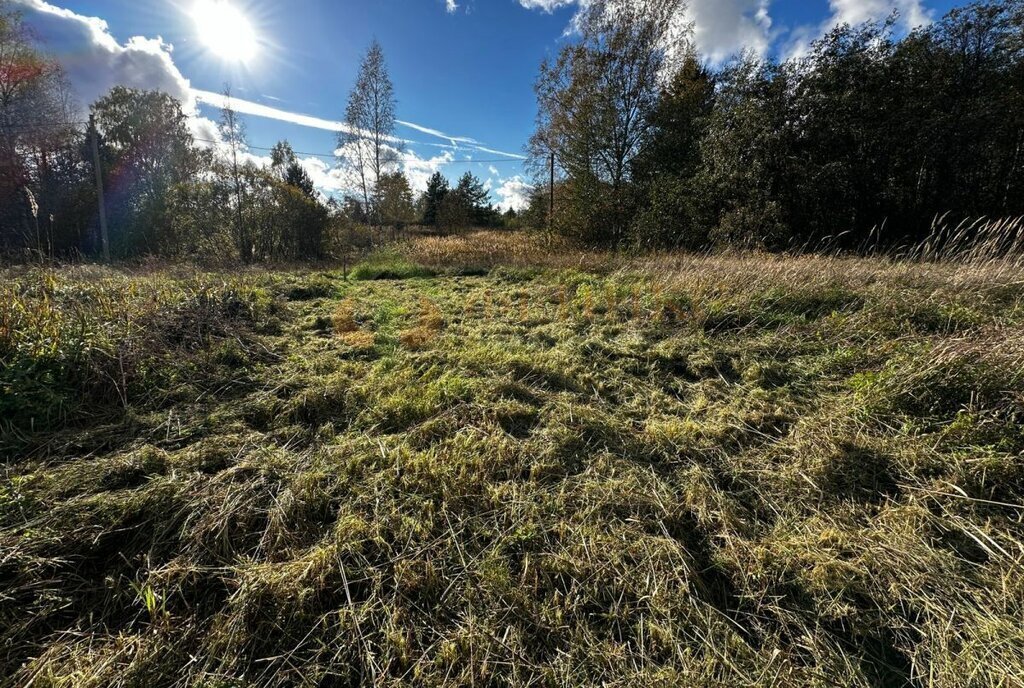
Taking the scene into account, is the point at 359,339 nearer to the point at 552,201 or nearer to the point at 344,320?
the point at 344,320

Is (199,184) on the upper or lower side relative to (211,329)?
upper

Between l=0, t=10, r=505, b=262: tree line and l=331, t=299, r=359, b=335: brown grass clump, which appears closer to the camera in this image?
l=331, t=299, r=359, b=335: brown grass clump

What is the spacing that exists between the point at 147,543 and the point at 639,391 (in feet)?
10.4

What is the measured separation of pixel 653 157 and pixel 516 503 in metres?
14.5

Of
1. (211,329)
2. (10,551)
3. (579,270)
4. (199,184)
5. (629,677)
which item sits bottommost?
(629,677)

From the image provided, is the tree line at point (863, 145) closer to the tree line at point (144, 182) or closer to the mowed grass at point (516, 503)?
the mowed grass at point (516, 503)

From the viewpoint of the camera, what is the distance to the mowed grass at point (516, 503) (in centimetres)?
136

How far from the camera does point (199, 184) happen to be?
14.6 m

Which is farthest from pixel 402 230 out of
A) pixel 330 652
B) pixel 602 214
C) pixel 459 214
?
pixel 330 652

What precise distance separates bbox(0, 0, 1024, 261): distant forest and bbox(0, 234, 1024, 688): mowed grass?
3.19 m

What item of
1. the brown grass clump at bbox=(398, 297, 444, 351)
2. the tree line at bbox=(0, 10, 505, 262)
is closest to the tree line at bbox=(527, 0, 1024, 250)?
the brown grass clump at bbox=(398, 297, 444, 351)

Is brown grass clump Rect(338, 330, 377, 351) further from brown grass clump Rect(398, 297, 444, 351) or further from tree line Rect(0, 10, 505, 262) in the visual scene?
tree line Rect(0, 10, 505, 262)

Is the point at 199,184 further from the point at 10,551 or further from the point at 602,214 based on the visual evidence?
the point at 10,551

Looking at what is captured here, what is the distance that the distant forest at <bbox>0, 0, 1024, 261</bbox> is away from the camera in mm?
7730
